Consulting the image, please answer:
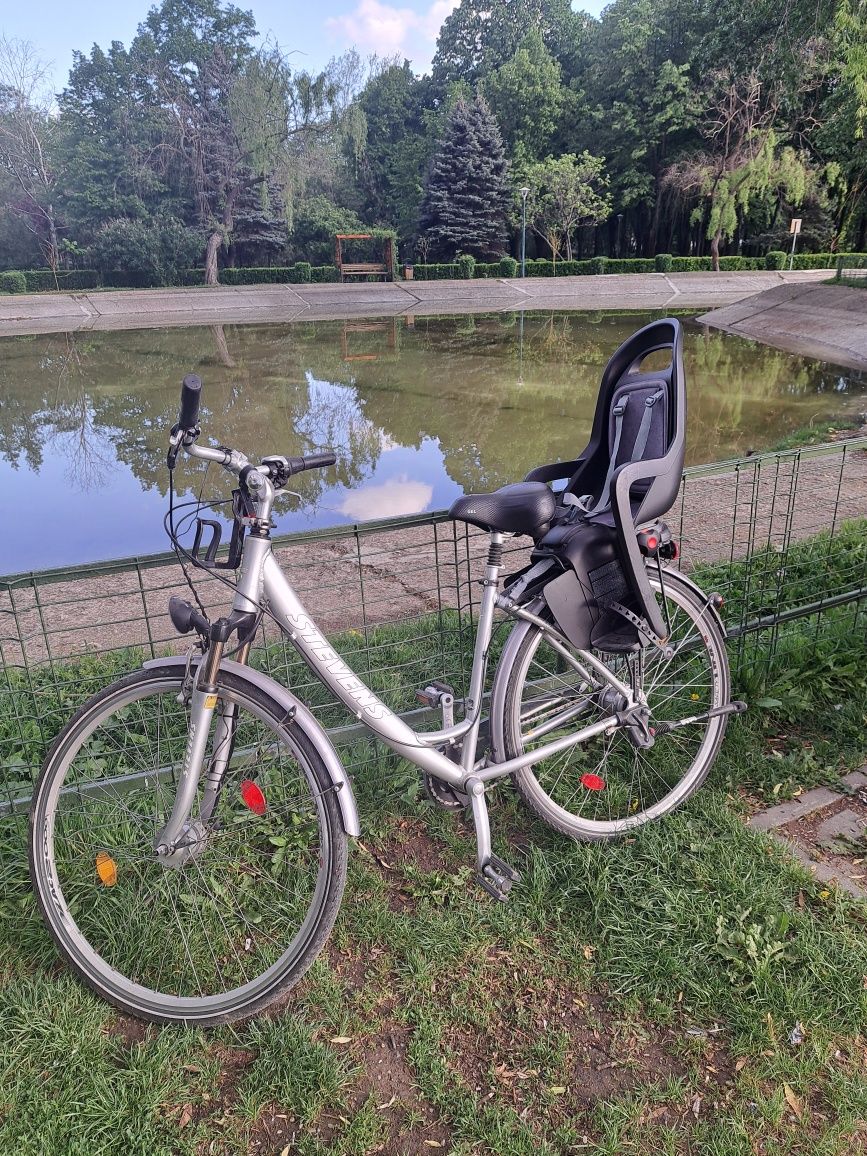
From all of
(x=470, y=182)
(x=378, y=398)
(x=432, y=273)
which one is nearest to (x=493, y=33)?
(x=470, y=182)

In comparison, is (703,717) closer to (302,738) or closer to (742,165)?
(302,738)

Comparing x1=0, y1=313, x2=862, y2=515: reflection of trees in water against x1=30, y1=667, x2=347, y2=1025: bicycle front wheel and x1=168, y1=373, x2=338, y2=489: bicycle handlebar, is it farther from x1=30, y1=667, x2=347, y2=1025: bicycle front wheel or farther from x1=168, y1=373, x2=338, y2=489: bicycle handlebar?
x1=168, y1=373, x2=338, y2=489: bicycle handlebar

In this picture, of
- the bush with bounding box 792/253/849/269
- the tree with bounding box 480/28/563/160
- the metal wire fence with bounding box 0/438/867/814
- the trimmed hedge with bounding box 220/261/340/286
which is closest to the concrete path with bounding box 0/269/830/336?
the bush with bounding box 792/253/849/269

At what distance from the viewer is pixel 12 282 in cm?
3366

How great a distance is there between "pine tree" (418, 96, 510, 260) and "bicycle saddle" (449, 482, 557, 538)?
124 ft

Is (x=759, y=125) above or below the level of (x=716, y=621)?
above

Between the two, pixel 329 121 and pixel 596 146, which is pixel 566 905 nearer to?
pixel 329 121

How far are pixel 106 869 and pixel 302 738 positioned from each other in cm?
66

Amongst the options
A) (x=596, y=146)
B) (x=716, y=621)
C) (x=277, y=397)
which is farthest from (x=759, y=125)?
(x=716, y=621)

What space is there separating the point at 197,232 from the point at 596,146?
19.9m

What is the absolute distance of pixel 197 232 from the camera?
114 ft

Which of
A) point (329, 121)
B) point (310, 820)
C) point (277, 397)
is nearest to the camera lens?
point (310, 820)

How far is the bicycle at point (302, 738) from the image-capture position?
1735 mm

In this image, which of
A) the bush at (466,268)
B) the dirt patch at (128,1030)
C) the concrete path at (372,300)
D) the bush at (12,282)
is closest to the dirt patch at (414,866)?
the dirt patch at (128,1030)
